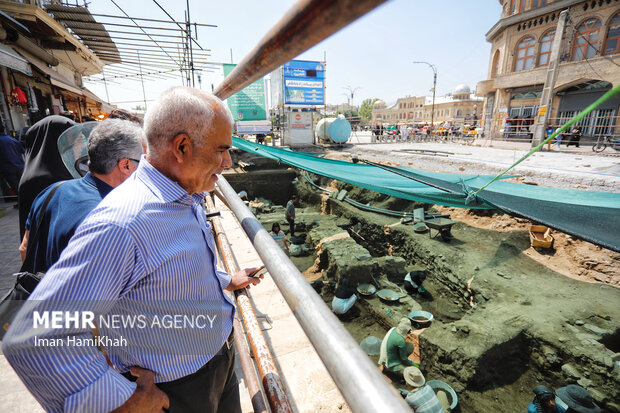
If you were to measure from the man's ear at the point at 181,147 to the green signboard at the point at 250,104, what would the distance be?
16.7m

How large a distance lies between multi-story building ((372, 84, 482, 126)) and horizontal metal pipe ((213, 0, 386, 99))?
42.6m

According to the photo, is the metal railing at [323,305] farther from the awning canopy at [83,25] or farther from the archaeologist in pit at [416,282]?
the awning canopy at [83,25]

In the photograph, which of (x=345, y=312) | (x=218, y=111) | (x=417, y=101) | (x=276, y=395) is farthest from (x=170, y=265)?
(x=417, y=101)

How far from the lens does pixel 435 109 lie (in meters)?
49.2

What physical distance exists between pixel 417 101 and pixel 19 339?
6288 cm

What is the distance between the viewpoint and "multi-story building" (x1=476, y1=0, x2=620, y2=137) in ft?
58.6

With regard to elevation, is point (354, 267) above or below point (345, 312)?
above

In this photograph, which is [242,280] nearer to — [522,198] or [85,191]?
[85,191]

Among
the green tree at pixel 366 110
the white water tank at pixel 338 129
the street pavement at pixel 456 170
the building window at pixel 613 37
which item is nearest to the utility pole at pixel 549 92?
the street pavement at pixel 456 170

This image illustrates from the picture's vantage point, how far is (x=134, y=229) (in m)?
0.82

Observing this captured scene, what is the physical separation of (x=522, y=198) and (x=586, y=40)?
958 inches

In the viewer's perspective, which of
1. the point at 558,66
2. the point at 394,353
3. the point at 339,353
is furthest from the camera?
the point at 558,66

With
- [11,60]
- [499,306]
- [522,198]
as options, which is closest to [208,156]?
[522,198]

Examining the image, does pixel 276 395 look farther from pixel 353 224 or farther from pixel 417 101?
pixel 417 101
